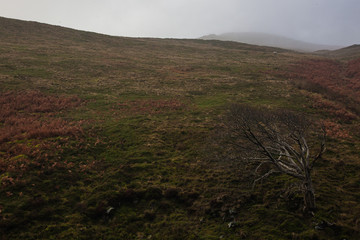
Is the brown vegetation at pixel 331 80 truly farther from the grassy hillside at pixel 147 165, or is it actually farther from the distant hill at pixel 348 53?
the distant hill at pixel 348 53

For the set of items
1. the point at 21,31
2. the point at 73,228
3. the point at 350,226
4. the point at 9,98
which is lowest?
the point at 73,228

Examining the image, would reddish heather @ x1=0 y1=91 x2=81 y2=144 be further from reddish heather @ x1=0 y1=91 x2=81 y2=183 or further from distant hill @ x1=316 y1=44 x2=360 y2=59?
distant hill @ x1=316 y1=44 x2=360 y2=59

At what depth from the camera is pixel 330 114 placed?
24.8 metres

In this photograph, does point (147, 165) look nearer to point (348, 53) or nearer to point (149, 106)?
point (149, 106)

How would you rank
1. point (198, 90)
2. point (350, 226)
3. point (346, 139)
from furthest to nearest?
1. point (198, 90)
2. point (346, 139)
3. point (350, 226)

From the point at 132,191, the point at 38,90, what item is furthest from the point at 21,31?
the point at 132,191

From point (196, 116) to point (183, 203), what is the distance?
1390 cm

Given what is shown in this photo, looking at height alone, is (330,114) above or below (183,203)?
above

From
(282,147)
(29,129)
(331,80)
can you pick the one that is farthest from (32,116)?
(331,80)

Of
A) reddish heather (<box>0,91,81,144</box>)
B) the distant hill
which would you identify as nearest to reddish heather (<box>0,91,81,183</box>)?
reddish heather (<box>0,91,81,144</box>)

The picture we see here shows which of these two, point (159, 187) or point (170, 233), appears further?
point (159, 187)

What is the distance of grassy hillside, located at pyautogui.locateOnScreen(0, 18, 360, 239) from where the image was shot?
10.2 meters

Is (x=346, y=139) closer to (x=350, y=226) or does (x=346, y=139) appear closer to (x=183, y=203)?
(x=350, y=226)

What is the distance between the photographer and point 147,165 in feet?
51.1
